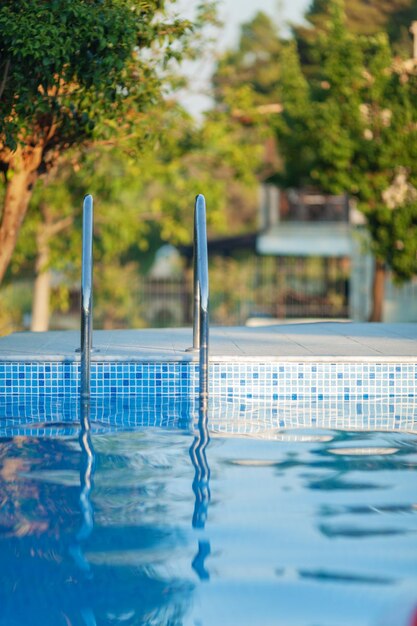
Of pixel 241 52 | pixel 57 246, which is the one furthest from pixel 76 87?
pixel 241 52

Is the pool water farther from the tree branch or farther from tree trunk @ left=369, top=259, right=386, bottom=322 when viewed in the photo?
tree trunk @ left=369, top=259, right=386, bottom=322

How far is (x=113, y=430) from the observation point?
7938 mm

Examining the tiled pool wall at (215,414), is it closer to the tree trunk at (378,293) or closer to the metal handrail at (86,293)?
the metal handrail at (86,293)

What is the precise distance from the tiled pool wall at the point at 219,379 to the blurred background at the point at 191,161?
2.11 m

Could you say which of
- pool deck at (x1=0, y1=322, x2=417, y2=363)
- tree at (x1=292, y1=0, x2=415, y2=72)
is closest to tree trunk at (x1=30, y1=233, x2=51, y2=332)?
pool deck at (x1=0, y1=322, x2=417, y2=363)

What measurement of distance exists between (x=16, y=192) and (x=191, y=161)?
38.0ft

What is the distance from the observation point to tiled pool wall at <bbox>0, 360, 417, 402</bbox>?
944 cm

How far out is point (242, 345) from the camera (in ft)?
35.0

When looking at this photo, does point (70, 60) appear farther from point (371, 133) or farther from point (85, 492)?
point (371, 133)

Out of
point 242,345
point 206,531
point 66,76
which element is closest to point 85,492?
point 206,531

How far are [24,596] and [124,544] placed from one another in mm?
780

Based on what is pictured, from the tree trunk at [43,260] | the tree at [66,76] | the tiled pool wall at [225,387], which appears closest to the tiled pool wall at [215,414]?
the tiled pool wall at [225,387]

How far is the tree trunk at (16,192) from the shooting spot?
11602mm

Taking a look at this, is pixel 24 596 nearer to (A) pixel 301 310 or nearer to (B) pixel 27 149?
(B) pixel 27 149
